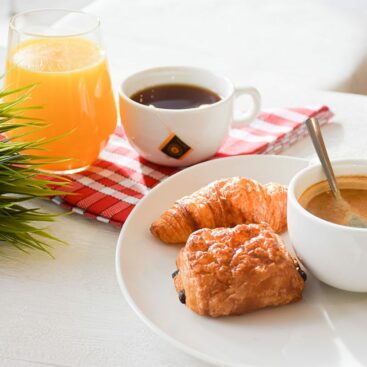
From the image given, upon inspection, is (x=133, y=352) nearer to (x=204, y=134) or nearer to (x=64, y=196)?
(x=64, y=196)

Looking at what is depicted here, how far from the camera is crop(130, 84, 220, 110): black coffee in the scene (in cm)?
143

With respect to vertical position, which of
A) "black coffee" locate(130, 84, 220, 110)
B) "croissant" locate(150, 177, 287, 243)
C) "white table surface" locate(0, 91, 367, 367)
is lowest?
"white table surface" locate(0, 91, 367, 367)

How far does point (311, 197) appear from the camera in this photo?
1071 millimetres

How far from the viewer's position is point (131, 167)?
1.44 meters

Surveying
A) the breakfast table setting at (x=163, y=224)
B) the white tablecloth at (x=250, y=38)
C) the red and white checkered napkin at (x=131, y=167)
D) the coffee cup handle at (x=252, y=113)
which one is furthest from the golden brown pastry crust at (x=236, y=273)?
the white tablecloth at (x=250, y=38)

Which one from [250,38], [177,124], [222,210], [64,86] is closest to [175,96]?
[177,124]

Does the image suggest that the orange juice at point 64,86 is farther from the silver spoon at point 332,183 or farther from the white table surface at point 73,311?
the silver spoon at point 332,183

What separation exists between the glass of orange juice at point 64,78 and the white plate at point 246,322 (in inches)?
10.8

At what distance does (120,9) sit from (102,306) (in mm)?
1650

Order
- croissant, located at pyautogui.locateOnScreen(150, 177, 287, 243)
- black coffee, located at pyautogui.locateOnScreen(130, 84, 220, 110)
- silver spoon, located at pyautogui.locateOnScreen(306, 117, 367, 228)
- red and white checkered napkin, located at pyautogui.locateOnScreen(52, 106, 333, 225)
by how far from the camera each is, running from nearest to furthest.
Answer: silver spoon, located at pyautogui.locateOnScreen(306, 117, 367, 228), croissant, located at pyautogui.locateOnScreen(150, 177, 287, 243), red and white checkered napkin, located at pyautogui.locateOnScreen(52, 106, 333, 225), black coffee, located at pyautogui.locateOnScreen(130, 84, 220, 110)

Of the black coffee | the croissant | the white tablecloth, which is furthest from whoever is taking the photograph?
the white tablecloth

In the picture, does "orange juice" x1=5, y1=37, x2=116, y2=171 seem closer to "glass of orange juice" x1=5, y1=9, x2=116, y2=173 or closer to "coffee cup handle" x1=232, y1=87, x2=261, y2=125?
"glass of orange juice" x1=5, y1=9, x2=116, y2=173

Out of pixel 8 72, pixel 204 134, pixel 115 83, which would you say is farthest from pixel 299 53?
pixel 8 72

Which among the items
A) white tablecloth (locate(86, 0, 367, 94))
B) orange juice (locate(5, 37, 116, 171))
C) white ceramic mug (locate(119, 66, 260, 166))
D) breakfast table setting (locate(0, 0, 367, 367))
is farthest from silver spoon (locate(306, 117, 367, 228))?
white tablecloth (locate(86, 0, 367, 94))
